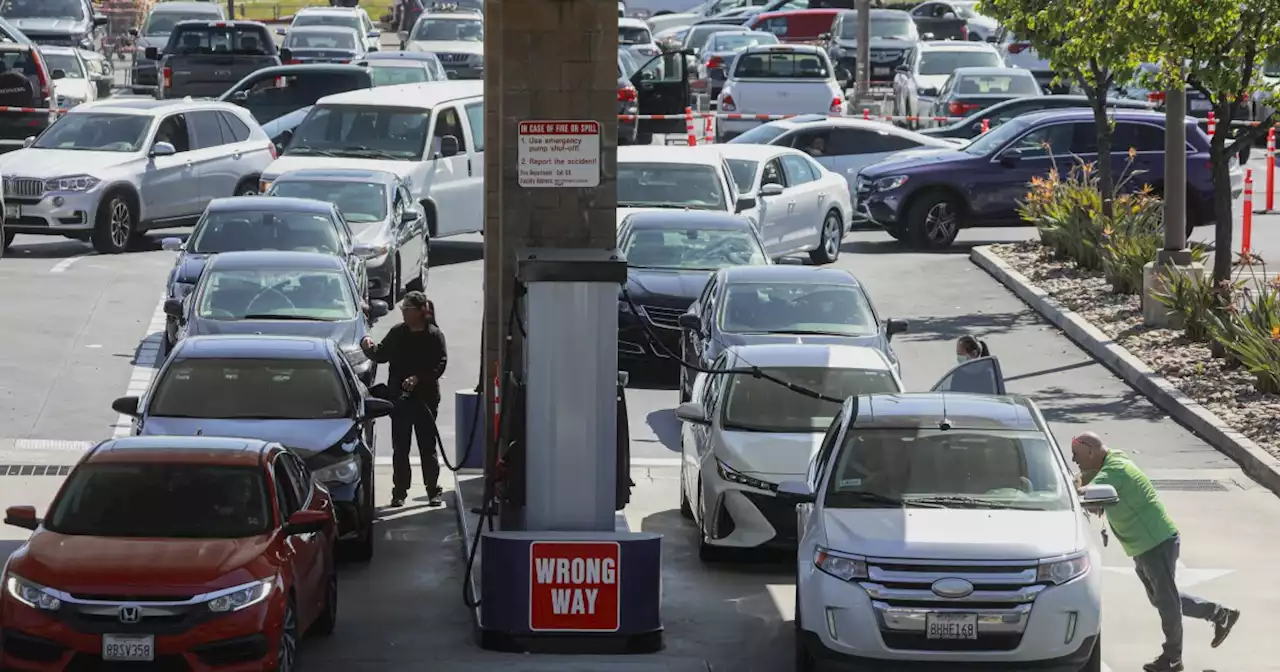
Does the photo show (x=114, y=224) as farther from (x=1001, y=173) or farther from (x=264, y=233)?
(x=1001, y=173)

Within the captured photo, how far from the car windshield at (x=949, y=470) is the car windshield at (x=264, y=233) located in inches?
437

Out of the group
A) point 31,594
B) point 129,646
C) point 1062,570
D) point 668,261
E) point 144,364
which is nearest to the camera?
point 129,646

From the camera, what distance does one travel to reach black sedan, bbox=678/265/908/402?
1870cm

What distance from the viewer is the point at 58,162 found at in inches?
1063

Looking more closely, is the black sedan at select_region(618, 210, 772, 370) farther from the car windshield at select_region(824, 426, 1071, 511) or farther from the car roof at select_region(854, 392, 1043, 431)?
the car windshield at select_region(824, 426, 1071, 511)

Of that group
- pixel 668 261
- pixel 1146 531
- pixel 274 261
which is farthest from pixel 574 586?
pixel 668 261

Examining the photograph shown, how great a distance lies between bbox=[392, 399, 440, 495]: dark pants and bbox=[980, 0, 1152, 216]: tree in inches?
330

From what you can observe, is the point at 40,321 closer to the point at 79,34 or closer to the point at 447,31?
the point at 447,31

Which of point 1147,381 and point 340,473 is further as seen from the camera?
point 1147,381

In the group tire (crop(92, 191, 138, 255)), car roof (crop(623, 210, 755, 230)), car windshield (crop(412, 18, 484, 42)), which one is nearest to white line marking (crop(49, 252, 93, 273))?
tire (crop(92, 191, 138, 255))

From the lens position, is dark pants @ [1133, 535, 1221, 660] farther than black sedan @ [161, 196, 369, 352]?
No

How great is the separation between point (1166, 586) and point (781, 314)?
7.31 metres

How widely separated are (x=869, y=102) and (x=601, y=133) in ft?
105

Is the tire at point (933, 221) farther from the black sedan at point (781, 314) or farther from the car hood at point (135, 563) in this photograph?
the car hood at point (135, 563)
